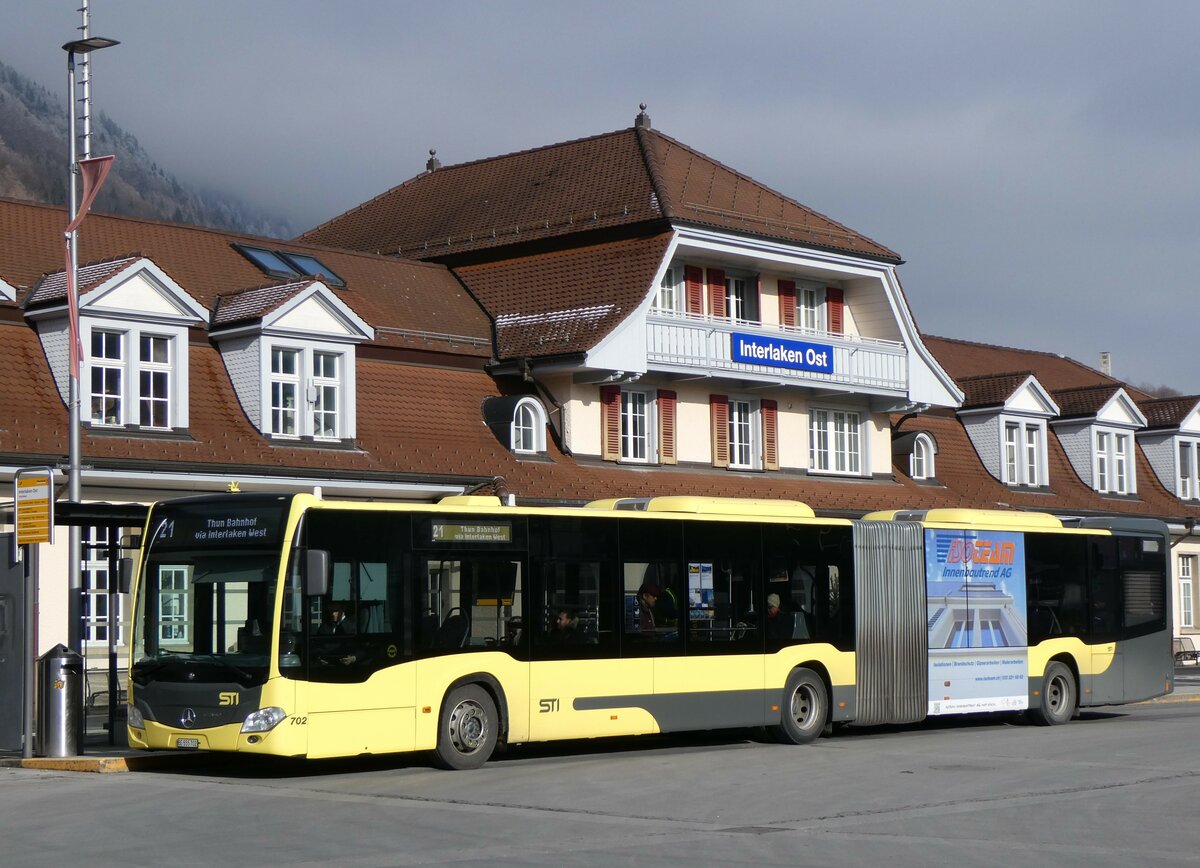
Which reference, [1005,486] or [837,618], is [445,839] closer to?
[837,618]

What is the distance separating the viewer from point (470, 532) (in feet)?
62.5

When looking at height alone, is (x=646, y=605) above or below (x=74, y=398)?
below

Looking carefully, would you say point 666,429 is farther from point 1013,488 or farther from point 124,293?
point 1013,488

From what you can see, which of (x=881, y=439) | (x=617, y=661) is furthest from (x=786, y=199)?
(x=617, y=661)

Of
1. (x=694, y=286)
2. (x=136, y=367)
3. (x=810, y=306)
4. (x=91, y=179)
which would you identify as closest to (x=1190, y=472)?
(x=810, y=306)

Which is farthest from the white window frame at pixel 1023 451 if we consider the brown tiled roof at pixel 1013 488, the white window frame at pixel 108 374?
the white window frame at pixel 108 374

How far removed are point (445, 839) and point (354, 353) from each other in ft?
63.9

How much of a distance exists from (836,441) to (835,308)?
2.99 metres

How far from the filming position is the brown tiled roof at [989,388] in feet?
153

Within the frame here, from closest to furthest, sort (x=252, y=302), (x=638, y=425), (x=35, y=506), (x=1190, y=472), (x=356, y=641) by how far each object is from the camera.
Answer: (x=356, y=641), (x=35, y=506), (x=252, y=302), (x=638, y=425), (x=1190, y=472)

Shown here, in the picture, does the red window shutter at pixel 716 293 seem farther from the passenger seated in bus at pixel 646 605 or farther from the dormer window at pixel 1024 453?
the passenger seated in bus at pixel 646 605

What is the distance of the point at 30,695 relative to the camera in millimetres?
18969

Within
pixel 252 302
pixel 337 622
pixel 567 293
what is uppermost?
pixel 567 293

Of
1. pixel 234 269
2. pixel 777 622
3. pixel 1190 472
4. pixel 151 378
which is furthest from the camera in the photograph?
pixel 1190 472
